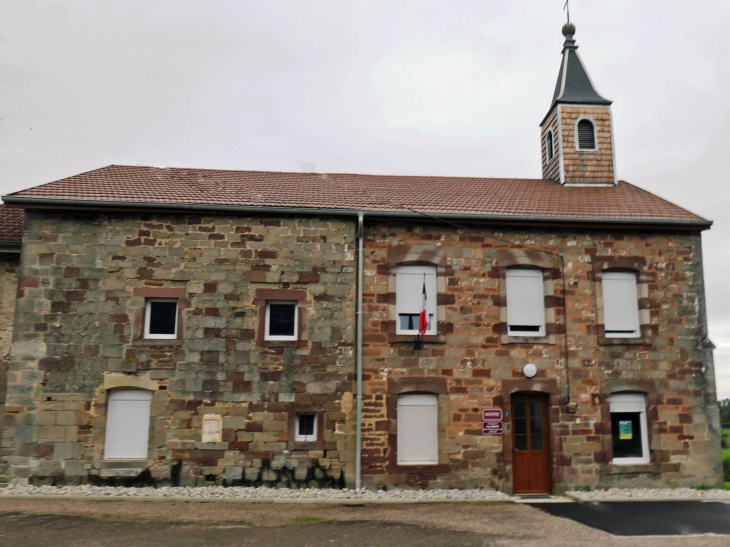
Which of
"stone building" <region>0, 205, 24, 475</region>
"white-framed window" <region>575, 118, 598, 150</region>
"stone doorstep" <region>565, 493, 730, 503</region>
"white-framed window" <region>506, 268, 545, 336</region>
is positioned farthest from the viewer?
"white-framed window" <region>575, 118, 598, 150</region>

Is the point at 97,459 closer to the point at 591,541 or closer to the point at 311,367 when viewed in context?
the point at 311,367

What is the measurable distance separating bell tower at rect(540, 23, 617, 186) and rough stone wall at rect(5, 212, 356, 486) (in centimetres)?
776

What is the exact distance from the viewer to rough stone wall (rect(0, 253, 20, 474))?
11.5m

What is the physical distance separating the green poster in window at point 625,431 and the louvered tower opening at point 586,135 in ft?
26.2

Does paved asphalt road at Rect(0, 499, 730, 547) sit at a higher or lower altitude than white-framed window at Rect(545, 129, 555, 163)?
lower

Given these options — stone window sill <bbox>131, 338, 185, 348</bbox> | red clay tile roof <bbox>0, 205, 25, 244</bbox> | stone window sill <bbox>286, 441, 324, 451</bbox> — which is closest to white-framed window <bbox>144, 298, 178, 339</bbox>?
stone window sill <bbox>131, 338, 185, 348</bbox>

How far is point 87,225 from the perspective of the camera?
11.6 meters

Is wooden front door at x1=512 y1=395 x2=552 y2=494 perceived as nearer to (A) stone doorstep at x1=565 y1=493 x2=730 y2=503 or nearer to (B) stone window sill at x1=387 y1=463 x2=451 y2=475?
(A) stone doorstep at x1=565 y1=493 x2=730 y2=503

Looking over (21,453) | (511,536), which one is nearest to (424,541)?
(511,536)

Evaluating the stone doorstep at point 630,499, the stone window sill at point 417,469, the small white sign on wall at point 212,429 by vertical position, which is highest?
the small white sign on wall at point 212,429

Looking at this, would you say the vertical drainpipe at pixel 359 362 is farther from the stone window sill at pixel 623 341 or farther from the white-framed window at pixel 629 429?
the white-framed window at pixel 629 429

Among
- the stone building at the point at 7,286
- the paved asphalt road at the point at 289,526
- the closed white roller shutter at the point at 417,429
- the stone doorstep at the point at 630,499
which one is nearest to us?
the paved asphalt road at the point at 289,526

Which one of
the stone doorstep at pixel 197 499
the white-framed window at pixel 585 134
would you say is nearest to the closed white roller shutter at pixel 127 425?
the stone doorstep at pixel 197 499

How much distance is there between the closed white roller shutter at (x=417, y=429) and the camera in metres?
11.5
